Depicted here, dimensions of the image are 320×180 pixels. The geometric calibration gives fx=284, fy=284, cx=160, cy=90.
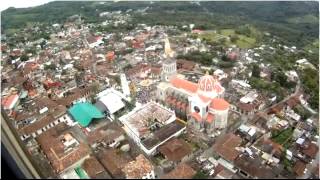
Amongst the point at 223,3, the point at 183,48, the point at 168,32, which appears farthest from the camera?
the point at 223,3

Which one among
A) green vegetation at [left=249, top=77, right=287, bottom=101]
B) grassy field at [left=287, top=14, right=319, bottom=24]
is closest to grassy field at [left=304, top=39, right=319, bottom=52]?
grassy field at [left=287, top=14, right=319, bottom=24]

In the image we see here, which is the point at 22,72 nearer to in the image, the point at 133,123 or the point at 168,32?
the point at 133,123

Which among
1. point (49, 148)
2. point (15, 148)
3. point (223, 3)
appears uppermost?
point (15, 148)

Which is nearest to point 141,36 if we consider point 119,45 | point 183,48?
point 119,45

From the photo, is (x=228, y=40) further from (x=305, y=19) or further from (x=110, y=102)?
(x=305, y=19)

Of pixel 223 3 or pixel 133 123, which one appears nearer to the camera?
pixel 133 123
